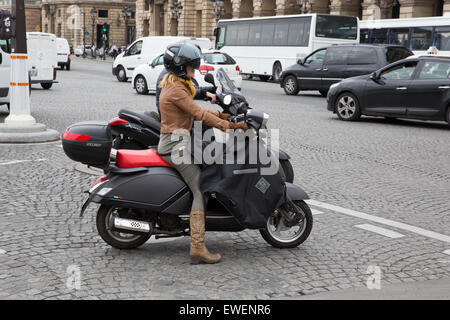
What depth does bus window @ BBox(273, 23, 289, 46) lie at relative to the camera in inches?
1172

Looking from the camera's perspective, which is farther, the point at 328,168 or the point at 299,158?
the point at 299,158

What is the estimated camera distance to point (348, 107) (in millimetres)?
14469

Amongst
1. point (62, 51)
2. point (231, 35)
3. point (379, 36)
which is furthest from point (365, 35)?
point (62, 51)

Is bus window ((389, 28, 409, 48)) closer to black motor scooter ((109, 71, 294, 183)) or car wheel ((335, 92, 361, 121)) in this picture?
car wheel ((335, 92, 361, 121))

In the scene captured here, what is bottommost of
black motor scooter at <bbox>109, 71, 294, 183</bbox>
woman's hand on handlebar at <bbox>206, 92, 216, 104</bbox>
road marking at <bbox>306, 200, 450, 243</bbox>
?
road marking at <bbox>306, 200, 450, 243</bbox>

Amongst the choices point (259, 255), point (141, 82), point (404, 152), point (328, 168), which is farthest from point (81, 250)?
point (141, 82)

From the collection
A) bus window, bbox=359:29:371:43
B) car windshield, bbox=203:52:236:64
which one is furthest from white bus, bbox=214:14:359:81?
car windshield, bbox=203:52:236:64

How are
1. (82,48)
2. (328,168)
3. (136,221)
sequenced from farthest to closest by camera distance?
(82,48), (328,168), (136,221)

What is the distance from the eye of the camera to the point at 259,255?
4.81 metres

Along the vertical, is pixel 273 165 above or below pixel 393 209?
above

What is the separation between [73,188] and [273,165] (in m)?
3.00

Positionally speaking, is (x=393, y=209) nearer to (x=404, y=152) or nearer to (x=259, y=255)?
(x=259, y=255)

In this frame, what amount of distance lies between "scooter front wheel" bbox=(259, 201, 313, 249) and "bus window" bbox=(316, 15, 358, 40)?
24.3m

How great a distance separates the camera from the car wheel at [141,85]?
814 inches
